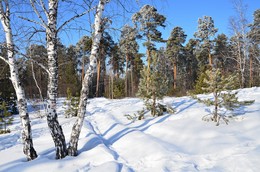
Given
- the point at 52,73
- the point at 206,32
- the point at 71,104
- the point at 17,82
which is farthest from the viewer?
the point at 206,32

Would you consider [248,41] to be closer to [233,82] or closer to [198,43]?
[198,43]

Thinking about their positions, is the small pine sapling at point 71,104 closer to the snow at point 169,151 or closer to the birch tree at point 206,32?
the snow at point 169,151

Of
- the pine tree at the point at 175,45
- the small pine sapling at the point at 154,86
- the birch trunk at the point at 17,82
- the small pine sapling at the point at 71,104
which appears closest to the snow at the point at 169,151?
the birch trunk at the point at 17,82

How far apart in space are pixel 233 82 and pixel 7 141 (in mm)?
7057

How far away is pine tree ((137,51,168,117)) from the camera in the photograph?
7893mm

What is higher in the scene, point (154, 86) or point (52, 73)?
point (52, 73)

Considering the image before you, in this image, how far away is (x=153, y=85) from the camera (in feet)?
25.9

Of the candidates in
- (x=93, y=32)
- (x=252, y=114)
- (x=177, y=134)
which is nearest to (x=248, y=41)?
(x=252, y=114)

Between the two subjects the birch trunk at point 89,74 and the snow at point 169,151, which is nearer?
the snow at point 169,151


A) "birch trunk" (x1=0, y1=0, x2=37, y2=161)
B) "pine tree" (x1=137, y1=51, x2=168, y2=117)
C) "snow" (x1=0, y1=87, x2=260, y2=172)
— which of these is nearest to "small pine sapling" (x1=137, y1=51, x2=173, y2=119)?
"pine tree" (x1=137, y1=51, x2=168, y2=117)

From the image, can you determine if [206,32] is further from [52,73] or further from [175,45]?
[52,73]

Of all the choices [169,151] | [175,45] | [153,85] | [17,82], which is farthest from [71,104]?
[175,45]

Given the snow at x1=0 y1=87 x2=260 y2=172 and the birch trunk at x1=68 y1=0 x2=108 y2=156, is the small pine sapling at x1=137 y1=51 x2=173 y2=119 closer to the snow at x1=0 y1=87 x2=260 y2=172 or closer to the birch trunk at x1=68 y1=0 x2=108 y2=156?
the snow at x1=0 y1=87 x2=260 y2=172

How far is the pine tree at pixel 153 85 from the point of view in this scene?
789 cm
